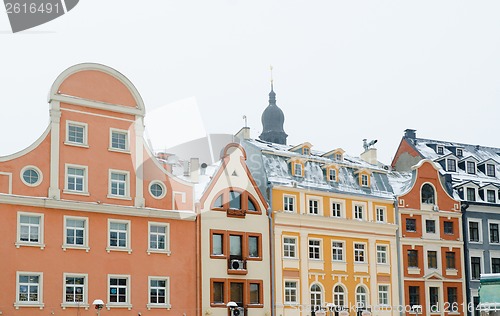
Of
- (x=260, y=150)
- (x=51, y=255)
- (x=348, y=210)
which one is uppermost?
(x=260, y=150)

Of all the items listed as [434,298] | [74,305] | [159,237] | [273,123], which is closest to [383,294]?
[434,298]

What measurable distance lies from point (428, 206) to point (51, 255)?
93.3 ft

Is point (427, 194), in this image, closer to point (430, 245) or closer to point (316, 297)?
point (430, 245)

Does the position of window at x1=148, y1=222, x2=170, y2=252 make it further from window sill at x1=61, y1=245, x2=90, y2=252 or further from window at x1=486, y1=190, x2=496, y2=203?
window at x1=486, y1=190, x2=496, y2=203

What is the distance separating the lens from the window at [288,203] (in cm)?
5403

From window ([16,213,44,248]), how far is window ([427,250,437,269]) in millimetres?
28482

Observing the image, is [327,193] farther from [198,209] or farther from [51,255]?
[51,255]

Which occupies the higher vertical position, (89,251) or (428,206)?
(428,206)

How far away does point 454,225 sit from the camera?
6100 centimetres

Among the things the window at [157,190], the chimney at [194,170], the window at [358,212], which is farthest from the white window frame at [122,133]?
the window at [358,212]

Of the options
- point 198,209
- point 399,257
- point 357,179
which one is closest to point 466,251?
point 399,257

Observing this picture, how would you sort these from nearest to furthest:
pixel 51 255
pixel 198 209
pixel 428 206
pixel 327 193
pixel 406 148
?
pixel 51 255
pixel 198 209
pixel 327 193
pixel 428 206
pixel 406 148

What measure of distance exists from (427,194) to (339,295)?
11.1 meters

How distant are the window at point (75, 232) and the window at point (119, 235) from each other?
1497 millimetres
